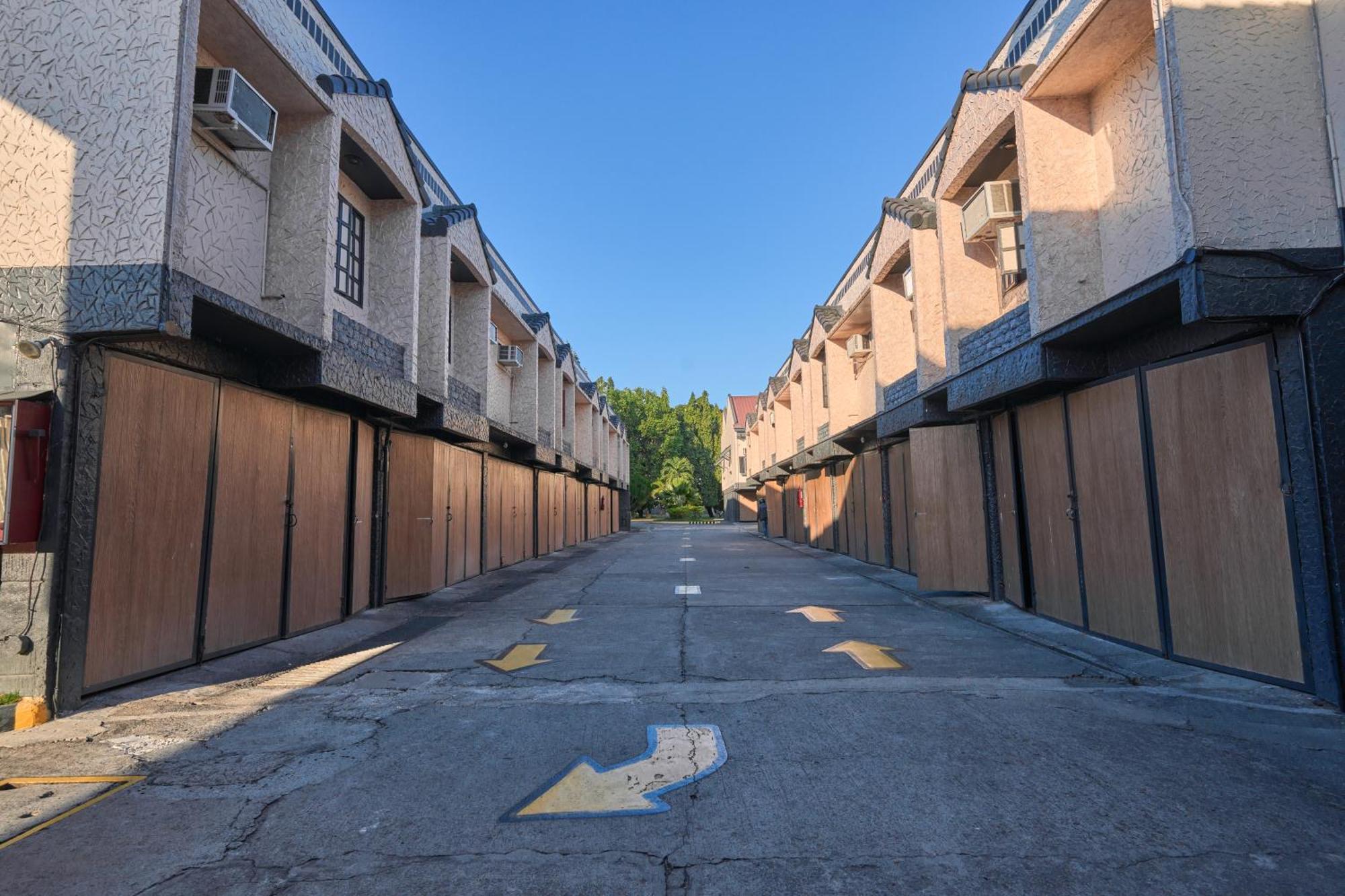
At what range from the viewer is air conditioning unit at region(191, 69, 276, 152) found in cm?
523

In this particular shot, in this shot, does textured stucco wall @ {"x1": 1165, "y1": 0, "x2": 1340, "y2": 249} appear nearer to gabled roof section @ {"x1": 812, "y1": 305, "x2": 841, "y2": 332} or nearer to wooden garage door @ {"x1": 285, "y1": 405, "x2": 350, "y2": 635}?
wooden garage door @ {"x1": 285, "y1": 405, "x2": 350, "y2": 635}

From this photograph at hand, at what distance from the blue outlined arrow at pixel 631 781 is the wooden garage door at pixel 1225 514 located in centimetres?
419

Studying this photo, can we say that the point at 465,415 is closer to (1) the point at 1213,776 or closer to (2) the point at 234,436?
(2) the point at 234,436

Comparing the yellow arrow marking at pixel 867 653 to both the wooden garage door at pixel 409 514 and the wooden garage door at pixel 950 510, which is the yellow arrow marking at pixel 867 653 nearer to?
the wooden garage door at pixel 950 510

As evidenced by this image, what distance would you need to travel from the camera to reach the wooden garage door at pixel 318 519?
6961mm

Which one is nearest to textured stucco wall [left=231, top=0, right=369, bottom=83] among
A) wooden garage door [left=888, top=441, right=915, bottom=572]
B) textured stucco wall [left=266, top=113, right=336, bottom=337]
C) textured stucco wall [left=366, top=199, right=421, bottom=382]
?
textured stucco wall [left=266, top=113, right=336, bottom=337]

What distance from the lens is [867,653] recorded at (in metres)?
5.86

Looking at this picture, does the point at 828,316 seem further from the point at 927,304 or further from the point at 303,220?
the point at 303,220

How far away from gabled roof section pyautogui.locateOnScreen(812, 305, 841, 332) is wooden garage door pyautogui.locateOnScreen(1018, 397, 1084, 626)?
7.92m

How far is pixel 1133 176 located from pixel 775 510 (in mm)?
22289

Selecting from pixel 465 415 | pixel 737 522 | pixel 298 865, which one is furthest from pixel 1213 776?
pixel 737 522

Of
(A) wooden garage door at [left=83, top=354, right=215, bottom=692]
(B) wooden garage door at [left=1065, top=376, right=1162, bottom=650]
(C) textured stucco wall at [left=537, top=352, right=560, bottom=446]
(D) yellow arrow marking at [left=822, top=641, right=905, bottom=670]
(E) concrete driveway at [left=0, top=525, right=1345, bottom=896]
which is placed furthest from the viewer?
(C) textured stucco wall at [left=537, top=352, right=560, bottom=446]

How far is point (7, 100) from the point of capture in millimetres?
4688

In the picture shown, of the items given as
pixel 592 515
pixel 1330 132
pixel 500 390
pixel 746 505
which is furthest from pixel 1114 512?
pixel 746 505
